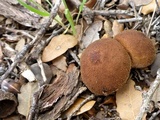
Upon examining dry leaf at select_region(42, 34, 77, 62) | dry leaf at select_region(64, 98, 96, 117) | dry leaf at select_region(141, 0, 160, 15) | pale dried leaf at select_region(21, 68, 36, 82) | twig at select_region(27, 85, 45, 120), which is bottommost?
dry leaf at select_region(64, 98, 96, 117)

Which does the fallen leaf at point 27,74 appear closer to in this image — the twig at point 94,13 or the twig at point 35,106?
the twig at point 35,106

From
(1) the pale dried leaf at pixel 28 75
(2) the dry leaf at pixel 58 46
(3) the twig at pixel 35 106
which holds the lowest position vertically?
(3) the twig at pixel 35 106

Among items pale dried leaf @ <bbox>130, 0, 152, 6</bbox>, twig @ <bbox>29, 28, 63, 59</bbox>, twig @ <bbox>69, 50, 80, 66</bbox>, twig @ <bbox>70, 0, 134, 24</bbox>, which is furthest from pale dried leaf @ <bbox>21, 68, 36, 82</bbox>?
pale dried leaf @ <bbox>130, 0, 152, 6</bbox>

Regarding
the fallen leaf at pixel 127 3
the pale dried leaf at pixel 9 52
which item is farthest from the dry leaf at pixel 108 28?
the pale dried leaf at pixel 9 52

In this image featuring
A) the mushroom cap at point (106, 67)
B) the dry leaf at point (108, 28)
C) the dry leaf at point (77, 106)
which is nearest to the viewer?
the mushroom cap at point (106, 67)

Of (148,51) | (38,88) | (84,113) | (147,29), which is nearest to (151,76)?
(148,51)

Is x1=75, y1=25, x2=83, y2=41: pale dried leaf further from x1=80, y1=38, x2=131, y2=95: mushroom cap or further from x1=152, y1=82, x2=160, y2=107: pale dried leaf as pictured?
x1=152, y1=82, x2=160, y2=107: pale dried leaf
